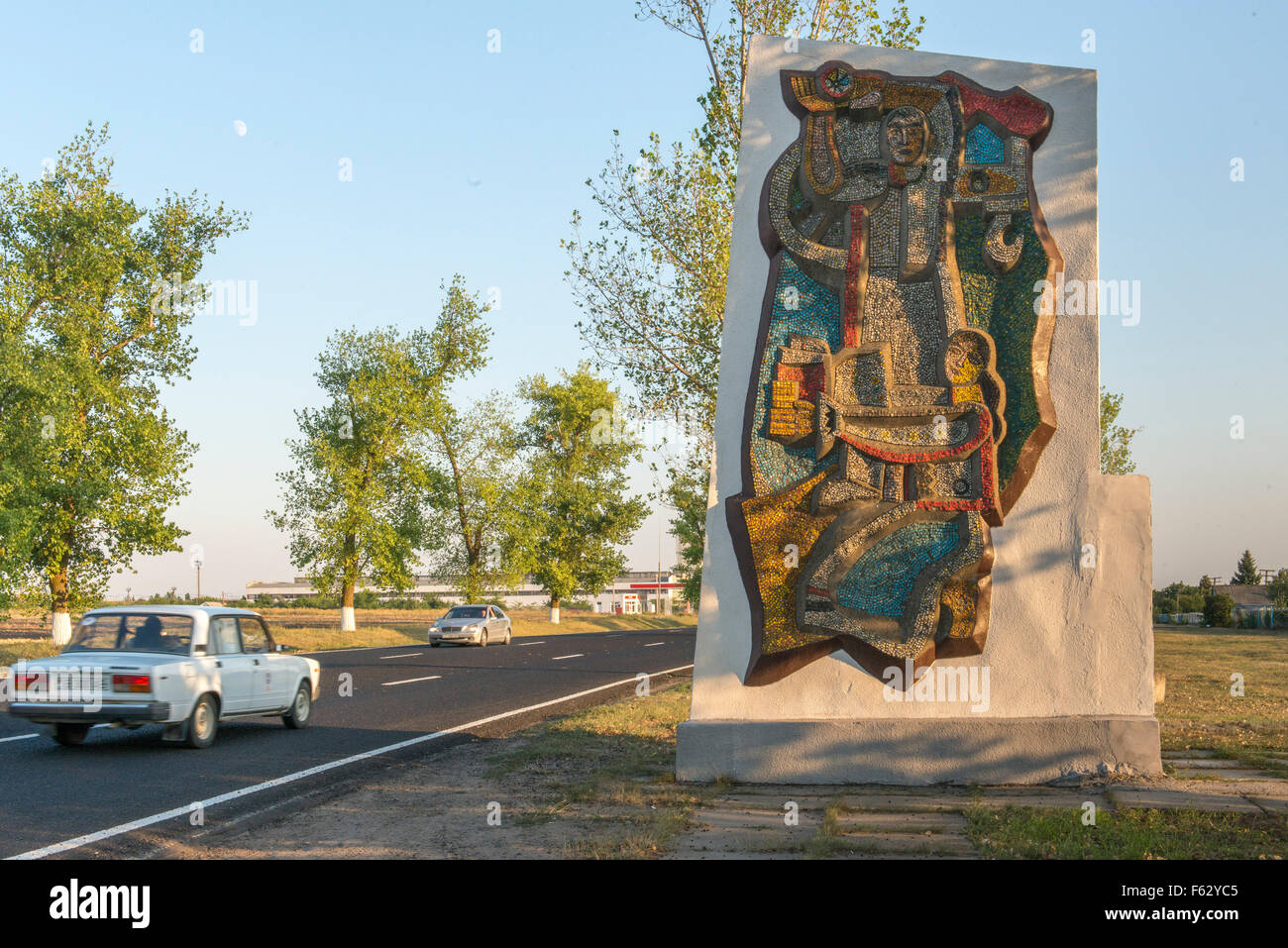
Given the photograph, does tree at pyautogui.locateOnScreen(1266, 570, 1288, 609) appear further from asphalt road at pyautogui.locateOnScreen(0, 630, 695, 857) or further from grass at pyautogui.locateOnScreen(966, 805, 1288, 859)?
grass at pyautogui.locateOnScreen(966, 805, 1288, 859)

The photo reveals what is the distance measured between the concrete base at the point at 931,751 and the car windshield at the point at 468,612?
27220mm

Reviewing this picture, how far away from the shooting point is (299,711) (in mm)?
13703

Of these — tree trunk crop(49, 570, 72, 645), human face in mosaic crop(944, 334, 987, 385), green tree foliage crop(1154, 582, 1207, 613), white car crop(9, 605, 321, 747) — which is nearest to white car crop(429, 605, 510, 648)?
tree trunk crop(49, 570, 72, 645)

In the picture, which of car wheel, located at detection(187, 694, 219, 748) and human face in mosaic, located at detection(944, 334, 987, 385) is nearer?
human face in mosaic, located at detection(944, 334, 987, 385)

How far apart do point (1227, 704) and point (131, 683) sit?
13.8 metres

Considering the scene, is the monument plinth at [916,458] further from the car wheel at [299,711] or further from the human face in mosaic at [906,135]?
the car wheel at [299,711]

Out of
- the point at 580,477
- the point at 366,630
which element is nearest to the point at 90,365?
the point at 366,630

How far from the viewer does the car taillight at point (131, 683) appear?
424 inches

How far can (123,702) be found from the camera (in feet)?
35.1

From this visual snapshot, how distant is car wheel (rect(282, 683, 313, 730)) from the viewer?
13.5m

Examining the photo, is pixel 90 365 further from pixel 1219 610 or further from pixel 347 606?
pixel 1219 610

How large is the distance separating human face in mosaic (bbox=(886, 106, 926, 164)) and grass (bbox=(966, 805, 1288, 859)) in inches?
222
